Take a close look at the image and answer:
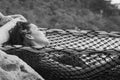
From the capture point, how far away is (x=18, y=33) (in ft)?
3.01

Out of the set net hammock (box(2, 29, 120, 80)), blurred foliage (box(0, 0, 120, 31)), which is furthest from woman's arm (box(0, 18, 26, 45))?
blurred foliage (box(0, 0, 120, 31))

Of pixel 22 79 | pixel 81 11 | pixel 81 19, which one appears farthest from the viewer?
pixel 81 11

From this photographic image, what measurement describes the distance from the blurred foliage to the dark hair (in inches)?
145

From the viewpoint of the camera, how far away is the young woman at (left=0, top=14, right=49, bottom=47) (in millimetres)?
903

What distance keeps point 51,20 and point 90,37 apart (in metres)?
4.50

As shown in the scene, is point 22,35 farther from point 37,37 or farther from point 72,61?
point 72,61

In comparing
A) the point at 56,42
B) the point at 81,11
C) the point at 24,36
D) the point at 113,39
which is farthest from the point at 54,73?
the point at 81,11

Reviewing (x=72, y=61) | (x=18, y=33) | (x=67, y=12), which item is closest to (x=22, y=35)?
(x=18, y=33)

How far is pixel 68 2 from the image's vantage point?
287 inches

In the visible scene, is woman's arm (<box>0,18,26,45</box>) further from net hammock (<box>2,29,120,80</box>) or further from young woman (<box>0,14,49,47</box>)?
net hammock (<box>2,29,120,80</box>)

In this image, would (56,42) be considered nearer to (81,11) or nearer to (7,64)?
(7,64)

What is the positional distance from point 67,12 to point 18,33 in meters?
5.80

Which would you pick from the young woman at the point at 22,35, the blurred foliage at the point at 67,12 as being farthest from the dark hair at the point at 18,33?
the blurred foliage at the point at 67,12

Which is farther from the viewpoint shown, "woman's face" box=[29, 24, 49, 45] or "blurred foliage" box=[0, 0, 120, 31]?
"blurred foliage" box=[0, 0, 120, 31]
